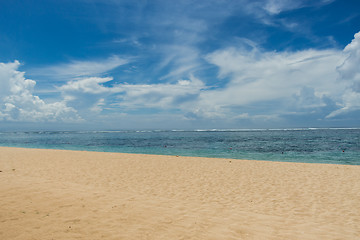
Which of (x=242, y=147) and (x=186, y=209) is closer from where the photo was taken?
(x=186, y=209)

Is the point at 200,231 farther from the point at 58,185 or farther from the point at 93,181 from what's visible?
the point at 93,181

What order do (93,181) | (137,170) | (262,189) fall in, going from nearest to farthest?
(262,189), (93,181), (137,170)

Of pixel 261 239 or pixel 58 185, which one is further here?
pixel 58 185

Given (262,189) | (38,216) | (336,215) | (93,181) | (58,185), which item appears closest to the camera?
(38,216)

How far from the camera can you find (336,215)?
23.8ft

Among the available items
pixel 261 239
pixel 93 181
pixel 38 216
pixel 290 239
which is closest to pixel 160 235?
pixel 261 239

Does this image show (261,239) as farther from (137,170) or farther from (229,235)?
(137,170)

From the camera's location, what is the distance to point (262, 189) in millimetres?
10516

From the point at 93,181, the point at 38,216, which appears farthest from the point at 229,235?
the point at 93,181

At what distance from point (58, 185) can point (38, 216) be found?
3670 mm

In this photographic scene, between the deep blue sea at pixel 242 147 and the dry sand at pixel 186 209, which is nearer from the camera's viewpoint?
the dry sand at pixel 186 209

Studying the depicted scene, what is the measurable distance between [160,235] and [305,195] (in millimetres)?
7510

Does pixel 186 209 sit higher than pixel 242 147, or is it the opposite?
pixel 186 209

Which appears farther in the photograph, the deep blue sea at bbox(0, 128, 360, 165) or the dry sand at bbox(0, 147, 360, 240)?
the deep blue sea at bbox(0, 128, 360, 165)
